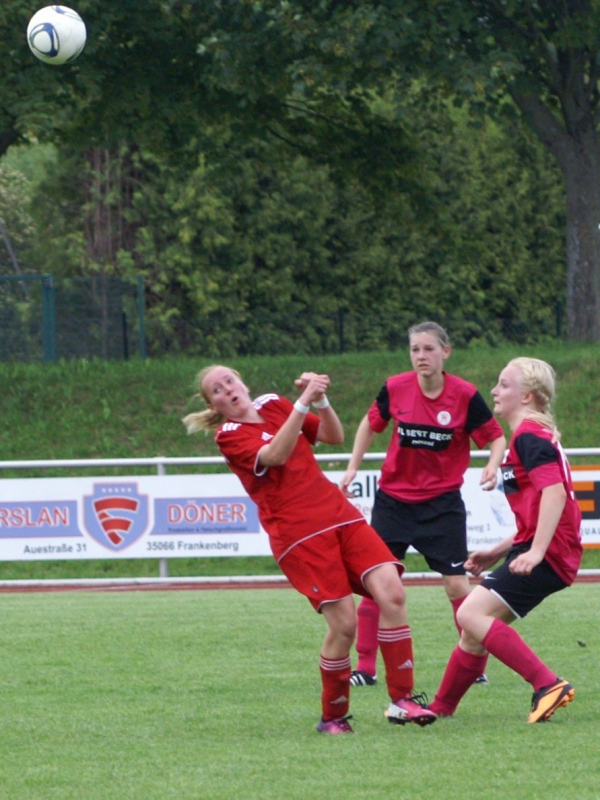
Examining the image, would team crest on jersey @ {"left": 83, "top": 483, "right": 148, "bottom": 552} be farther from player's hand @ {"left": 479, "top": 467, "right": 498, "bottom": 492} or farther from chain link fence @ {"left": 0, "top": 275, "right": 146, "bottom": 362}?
chain link fence @ {"left": 0, "top": 275, "right": 146, "bottom": 362}

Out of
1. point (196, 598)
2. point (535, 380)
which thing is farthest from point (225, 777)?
point (196, 598)

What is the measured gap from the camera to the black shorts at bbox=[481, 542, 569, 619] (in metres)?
5.35

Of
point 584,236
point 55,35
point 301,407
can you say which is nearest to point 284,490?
point 301,407

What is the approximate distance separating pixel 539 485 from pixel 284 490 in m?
1.08

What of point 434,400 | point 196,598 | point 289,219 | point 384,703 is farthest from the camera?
point 289,219

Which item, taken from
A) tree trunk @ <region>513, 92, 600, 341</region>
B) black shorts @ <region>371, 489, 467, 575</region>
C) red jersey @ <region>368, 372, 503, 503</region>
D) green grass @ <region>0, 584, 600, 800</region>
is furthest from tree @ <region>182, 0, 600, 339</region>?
black shorts @ <region>371, 489, 467, 575</region>

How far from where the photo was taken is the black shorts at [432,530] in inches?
272

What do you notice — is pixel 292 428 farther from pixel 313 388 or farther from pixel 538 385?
pixel 538 385

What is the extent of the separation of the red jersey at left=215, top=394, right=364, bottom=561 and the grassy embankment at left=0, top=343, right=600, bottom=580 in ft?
38.1

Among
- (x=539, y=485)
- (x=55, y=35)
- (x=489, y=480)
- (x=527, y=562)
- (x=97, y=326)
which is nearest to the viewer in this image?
(x=527, y=562)

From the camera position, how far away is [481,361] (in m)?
20.5

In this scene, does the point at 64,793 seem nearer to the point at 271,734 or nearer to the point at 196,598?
the point at 271,734

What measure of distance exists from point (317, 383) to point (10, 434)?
14.4 meters

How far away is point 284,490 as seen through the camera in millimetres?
5441
